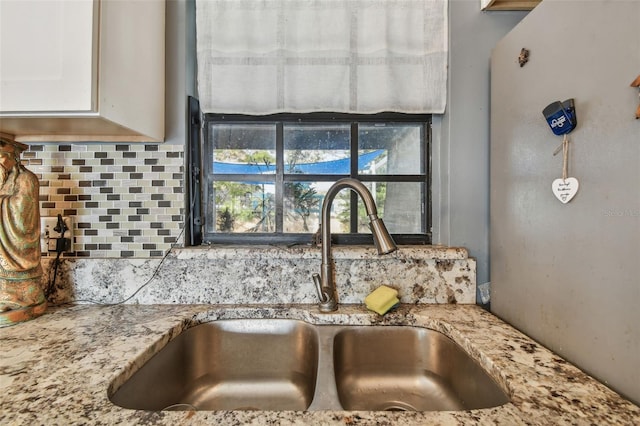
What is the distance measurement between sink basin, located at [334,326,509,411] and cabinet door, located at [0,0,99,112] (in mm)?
983

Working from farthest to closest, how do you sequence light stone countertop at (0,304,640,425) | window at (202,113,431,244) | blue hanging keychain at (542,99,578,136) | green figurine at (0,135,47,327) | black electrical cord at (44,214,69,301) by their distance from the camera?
window at (202,113,431,244)
black electrical cord at (44,214,69,301)
green figurine at (0,135,47,327)
blue hanging keychain at (542,99,578,136)
light stone countertop at (0,304,640,425)

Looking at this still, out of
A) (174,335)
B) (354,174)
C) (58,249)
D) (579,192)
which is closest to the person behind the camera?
(579,192)

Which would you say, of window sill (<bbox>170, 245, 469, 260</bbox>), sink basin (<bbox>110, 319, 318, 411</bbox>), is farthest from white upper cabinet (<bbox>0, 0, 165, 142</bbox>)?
sink basin (<bbox>110, 319, 318, 411</bbox>)

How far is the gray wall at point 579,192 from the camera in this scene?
490mm

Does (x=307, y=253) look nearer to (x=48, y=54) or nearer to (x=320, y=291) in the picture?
(x=320, y=291)

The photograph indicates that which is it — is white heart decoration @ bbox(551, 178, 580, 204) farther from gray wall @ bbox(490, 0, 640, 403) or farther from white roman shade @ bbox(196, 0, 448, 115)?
white roman shade @ bbox(196, 0, 448, 115)

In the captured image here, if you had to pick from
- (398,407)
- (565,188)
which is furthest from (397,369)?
(565,188)

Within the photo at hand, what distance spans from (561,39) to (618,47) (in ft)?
0.50

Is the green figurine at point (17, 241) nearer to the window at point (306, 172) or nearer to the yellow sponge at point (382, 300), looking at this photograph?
the window at point (306, 172)

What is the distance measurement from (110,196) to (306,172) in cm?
72

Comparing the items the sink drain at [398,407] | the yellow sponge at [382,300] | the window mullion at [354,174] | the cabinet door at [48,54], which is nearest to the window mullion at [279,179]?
the window mullion at [354,174]

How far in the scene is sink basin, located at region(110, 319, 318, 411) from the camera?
2.58 feet

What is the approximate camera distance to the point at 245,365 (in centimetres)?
85

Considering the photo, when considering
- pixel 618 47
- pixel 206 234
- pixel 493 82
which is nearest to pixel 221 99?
pixel 206 234
